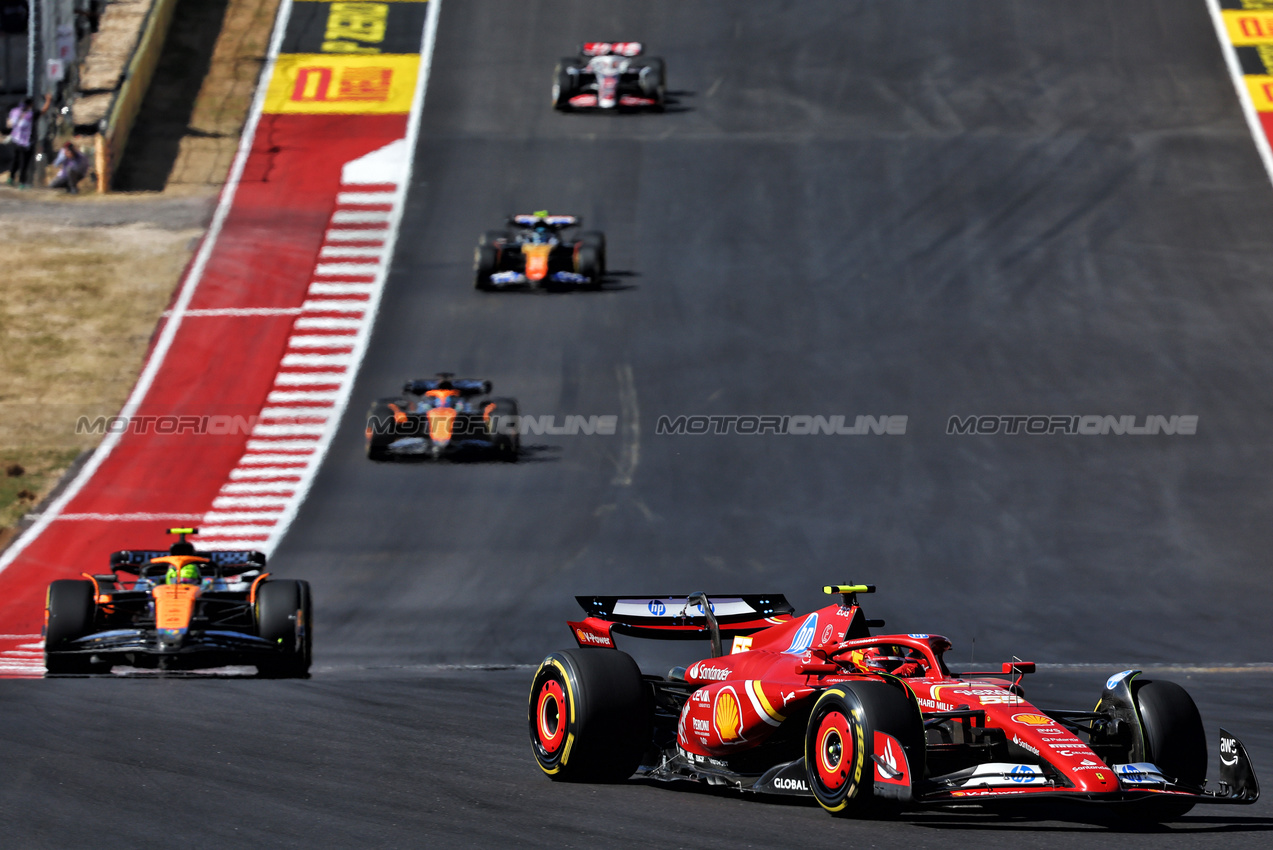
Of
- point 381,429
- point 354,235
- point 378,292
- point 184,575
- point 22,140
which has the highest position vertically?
point 22,140

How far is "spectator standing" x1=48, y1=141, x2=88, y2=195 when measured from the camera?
35969 mm

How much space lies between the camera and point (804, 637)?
949cm

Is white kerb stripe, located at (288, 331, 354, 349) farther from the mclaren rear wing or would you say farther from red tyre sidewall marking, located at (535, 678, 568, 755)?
red tyre sidewall marking, located at (535, 678, 568, 755)

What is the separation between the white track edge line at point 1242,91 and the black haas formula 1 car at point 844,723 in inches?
1126

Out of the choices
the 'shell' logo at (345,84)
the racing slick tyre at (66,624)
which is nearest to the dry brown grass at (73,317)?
the 'shell' logo at (345,84)

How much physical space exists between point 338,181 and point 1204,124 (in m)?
19.8

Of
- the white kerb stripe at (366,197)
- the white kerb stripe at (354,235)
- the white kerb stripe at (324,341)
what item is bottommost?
the white kerb stripe at (324,341)

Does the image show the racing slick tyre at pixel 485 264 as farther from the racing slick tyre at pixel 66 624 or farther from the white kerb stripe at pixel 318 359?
the racing slick tyre at pixel 66 624

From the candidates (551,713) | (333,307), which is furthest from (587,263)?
(551,713)

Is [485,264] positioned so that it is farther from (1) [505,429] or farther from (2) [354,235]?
(1) [505,429]

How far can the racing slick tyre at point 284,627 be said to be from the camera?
625 inches

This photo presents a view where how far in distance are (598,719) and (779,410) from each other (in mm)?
16933

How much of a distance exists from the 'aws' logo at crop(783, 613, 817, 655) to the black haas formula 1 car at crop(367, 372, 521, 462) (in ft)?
49.8

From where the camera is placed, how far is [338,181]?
1406 inches
